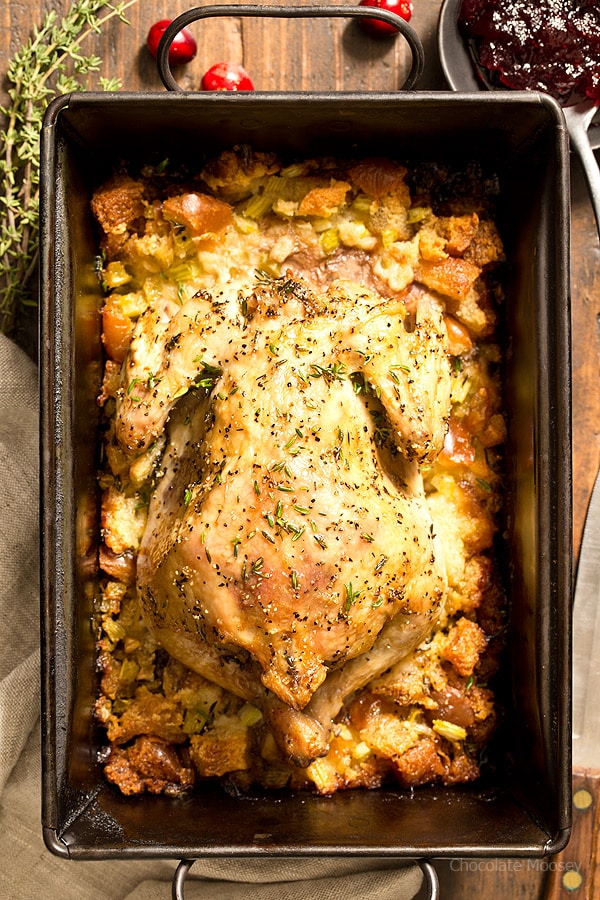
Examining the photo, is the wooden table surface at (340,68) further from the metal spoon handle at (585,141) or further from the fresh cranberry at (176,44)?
the metal spoon handle at (585,141)

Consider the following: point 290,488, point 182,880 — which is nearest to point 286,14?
point 290,488

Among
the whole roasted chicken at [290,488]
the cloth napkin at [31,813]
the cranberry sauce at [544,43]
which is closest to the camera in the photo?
the whole roasted chicken at [290,488]

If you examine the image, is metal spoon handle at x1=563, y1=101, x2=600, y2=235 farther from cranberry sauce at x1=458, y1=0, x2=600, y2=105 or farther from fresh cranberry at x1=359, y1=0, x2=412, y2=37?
fresh cranberry at x1=359, y1=0, x2=412, y2=37

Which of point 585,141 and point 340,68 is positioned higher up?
point 340,68

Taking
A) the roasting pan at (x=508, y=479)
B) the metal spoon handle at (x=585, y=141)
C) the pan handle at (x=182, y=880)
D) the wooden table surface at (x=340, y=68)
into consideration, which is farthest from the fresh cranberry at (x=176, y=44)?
the pan handle at (x=182, y=880)

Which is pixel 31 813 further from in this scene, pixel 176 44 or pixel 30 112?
pixel 176 44

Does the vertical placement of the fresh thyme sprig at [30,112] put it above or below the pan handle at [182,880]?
above

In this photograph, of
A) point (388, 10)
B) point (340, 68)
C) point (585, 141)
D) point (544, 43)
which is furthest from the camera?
point (340, 68)

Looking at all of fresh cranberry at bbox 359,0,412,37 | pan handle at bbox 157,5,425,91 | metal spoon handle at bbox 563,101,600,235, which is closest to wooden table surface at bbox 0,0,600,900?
fresh cranberry at bbox 359,0,412,37
